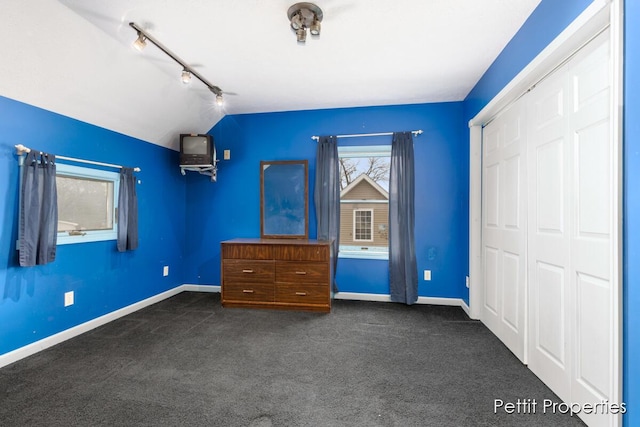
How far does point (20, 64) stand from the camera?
2074mm

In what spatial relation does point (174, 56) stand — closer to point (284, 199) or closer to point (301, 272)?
point (284, 199)

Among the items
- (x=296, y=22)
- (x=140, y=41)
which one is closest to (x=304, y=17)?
(x=296, y=22)

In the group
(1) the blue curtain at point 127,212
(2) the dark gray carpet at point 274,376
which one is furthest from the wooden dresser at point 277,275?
(1) the blue curtain at point 127,212

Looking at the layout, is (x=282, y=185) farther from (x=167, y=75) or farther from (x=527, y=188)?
(x=527, y=188)

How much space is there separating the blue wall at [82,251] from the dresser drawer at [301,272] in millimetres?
1715

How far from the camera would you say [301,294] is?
135 inches

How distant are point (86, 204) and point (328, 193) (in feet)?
8.62

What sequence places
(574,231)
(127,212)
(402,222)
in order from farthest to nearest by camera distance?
1. (402,222)
2. (127,212)
3. (574,231)

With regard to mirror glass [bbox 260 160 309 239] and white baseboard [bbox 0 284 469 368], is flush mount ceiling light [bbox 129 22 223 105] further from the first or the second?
white baseboard [bbox 0 284 469 368]

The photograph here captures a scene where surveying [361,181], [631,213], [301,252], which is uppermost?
[361,181]

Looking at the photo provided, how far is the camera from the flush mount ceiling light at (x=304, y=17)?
1.94 meters

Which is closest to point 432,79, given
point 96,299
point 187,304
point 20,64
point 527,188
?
point 527,188

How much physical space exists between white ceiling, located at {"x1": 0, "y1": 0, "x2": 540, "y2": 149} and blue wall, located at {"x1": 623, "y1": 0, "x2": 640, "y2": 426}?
970 millimetres

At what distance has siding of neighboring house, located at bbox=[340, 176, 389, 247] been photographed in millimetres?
3945
